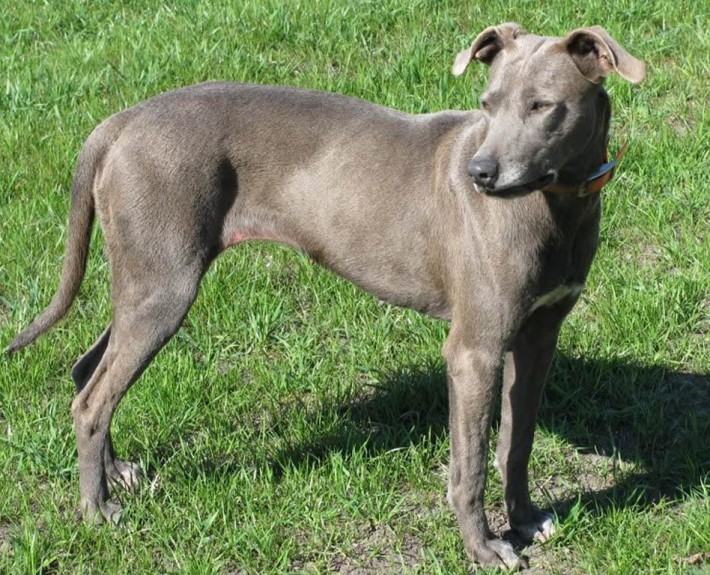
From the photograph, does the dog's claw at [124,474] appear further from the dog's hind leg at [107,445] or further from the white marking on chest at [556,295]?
the white marking on chest at [556,295]

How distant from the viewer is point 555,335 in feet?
13.7

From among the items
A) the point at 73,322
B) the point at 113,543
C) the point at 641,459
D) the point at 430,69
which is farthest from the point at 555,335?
the point at 430,69

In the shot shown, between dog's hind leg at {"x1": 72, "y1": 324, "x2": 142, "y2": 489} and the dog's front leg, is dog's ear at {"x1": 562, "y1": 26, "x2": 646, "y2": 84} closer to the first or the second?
the dog's front leg

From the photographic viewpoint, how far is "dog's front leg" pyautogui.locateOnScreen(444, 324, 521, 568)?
3955 mm

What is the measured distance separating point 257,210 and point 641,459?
1719mm

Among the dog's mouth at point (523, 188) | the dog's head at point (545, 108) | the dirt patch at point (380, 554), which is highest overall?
the dog's head at point (545, 108)

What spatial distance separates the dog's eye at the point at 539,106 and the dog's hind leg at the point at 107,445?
186cm

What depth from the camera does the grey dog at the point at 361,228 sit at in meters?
3.90

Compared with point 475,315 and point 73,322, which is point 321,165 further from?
point 73,322

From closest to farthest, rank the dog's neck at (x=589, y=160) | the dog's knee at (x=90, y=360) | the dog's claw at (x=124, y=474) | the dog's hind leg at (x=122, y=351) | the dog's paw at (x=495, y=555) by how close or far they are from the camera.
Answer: the dog's neck at (x=589, y=160) → the dog's paw at (x=495, y=555) → the dog's hind leg at (x=122, y=351) → the dog's claw at (x=124, y=474) → the dog's knee at (x=90, y=360)

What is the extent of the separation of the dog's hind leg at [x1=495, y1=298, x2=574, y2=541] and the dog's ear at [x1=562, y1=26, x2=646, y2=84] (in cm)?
90

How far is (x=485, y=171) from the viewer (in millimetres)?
3613

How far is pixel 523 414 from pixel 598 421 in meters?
0.65

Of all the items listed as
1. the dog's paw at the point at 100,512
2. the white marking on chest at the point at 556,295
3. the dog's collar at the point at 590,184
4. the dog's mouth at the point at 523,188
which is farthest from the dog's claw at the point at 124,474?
the dog's collar at the point at 590,184
